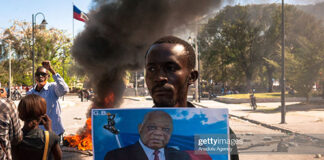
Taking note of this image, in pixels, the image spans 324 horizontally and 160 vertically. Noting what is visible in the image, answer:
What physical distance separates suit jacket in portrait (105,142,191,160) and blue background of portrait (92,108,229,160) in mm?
15

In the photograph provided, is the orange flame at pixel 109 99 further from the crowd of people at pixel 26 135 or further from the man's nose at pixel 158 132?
the man's nose at pixel 158 132

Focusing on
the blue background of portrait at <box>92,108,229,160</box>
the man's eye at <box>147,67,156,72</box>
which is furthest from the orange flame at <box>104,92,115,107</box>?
the blue background of portrait at <box>92,108,229,160</box>

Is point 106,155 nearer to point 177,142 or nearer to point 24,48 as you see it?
point 177,142

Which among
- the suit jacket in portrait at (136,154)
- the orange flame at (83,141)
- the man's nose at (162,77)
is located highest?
the man's nose at (162,77)

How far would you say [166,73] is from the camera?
4.42 feet

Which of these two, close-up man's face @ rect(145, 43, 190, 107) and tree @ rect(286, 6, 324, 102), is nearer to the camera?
close-up man's face @ rect(145, 43, 190, 107)

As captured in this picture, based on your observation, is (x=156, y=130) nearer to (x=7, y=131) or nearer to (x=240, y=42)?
(x=7, y=131)

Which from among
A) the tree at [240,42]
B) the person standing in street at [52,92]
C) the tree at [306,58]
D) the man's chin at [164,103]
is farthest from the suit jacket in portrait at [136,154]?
the tree at [240,42]

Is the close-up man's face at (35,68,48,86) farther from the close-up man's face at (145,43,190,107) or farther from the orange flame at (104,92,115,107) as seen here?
the orange flame at (104,92,115,107)

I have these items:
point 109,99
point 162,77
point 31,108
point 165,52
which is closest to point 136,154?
point 162,77

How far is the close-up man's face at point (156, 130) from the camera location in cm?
119

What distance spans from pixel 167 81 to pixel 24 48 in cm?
4816

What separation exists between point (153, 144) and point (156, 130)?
2.1 inches

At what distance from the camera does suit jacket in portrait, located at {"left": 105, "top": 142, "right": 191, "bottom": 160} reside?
1196 millimetres
